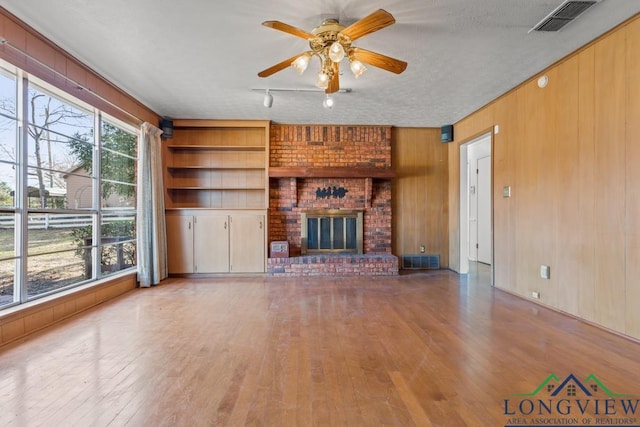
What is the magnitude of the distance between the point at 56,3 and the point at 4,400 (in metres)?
2.70

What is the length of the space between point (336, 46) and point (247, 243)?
142 inches

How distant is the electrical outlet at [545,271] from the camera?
332 centimetres

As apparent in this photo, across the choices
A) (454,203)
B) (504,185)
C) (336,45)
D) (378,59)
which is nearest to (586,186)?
(504,185)

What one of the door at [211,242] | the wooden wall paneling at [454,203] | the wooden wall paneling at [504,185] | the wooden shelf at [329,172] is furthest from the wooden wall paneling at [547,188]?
the door at [211,242]

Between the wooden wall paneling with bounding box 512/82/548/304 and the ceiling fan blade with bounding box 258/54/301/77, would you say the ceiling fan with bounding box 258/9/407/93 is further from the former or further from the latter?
the wooden wall paneling with bounding box 512/82/548/304

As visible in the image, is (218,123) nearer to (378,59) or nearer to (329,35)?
(329,35)

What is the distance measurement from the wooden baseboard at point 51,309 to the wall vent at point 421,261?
4532 mm

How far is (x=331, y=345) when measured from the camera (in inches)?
94.7

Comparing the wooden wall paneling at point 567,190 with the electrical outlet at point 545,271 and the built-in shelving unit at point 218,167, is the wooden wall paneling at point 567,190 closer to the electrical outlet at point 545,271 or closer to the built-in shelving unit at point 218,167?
the electrical outlet at point 545,271

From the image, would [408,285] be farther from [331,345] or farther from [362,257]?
[331,345]

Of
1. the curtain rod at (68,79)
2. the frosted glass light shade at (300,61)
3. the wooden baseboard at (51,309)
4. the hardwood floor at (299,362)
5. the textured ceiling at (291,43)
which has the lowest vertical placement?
the hardwood floor at (299,362)

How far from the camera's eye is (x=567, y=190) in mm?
3086

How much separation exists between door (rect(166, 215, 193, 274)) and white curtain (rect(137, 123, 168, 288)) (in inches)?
8.2

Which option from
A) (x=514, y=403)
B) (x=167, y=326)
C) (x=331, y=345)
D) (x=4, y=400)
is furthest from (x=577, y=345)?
(x=4, y=400)
